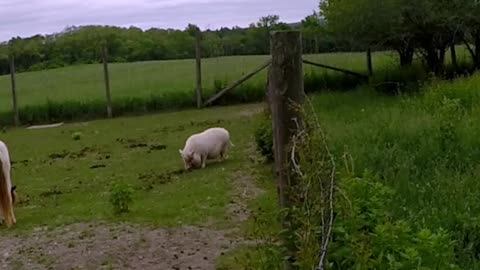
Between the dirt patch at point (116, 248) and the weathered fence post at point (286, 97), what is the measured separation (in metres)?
2.30

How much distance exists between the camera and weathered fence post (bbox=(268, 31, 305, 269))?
14.0ft

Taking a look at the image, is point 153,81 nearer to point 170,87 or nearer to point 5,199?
point 170,87

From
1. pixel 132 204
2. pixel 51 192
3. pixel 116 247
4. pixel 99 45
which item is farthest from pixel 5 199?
pixel 99 45

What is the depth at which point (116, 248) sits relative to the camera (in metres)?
7.34

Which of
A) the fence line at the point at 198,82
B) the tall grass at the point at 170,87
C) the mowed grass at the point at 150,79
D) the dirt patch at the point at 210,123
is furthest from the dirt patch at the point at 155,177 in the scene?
the mowed grass at the point at 150,79

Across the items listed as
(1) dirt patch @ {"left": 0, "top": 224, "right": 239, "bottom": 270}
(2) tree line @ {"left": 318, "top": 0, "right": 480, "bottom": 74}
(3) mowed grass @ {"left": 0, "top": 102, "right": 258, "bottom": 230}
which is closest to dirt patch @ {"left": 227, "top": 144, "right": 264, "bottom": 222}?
(3) mowed grass @ {"left": 0, "top": 102, "right": 258, "bottom": 230}

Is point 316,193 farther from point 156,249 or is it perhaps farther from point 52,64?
point 52,64

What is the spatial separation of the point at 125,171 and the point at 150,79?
15.4m

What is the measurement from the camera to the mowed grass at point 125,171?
9.03m

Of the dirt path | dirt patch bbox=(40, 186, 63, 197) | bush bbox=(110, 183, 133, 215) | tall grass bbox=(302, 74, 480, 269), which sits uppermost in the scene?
tall grass bbox=(302, 74, 480, 269)

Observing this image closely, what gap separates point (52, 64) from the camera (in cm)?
3647

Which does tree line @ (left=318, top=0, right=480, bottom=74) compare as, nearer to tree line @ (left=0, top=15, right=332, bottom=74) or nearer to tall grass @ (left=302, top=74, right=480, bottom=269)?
tall grass @ (left=302, top=74, right=480, bottom=269)

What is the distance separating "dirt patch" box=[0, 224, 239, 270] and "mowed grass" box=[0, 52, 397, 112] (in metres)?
15.6

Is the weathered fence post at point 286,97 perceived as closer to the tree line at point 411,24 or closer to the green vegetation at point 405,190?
the green vegetation at point 405,190
